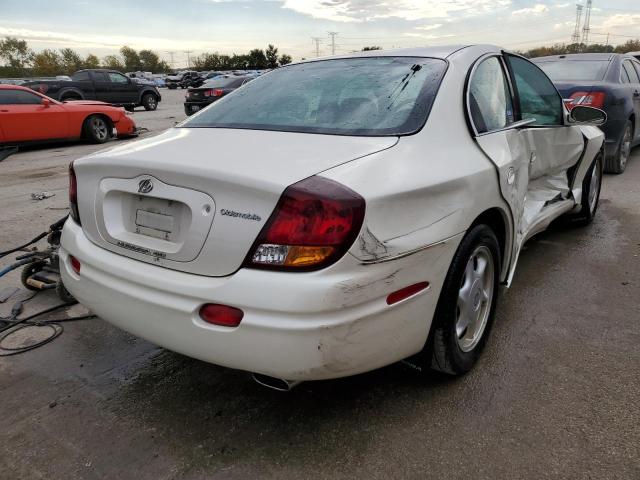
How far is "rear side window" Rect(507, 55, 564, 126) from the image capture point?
11.3 ft

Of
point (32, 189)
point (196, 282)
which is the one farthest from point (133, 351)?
point (32, 189)

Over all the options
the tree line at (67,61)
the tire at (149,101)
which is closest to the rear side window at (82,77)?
the tire at (149,101)

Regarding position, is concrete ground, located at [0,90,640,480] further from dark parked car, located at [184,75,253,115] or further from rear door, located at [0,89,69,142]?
dark parked car, located at [184,75,253,115]

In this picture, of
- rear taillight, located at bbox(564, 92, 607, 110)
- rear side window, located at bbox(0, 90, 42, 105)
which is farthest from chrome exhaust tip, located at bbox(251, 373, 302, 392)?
rear side window, located at bbox(0, 90, 42, 105)

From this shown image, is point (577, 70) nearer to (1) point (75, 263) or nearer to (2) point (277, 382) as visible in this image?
(2) point (277, 382)

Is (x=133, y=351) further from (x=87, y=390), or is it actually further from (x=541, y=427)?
(x=541, y=427)

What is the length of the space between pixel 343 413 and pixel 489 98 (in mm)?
1830

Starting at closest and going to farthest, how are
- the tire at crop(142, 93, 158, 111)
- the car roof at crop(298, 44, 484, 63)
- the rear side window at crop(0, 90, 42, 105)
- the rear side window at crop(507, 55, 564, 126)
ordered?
1. the car roof at crop(298, 44, 484, 63)
2. the rear side window at crop(507, 55, 564, 126)
3. the rear side window at crop(0, 90, 42, 105)
4. the tire at crop(142, 93, 158, 111)

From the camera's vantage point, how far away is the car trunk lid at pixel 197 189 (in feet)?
5.94

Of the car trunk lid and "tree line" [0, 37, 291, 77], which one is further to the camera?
"tree line" [0, 37, 291, 77]

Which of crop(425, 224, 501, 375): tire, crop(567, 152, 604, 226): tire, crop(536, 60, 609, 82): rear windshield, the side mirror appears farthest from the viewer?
crop(536, 60, 609, 82): rear windshield

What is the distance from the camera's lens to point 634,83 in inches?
295

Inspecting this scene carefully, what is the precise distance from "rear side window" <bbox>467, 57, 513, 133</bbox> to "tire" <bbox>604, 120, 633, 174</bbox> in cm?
488

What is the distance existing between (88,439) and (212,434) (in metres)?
0.51
